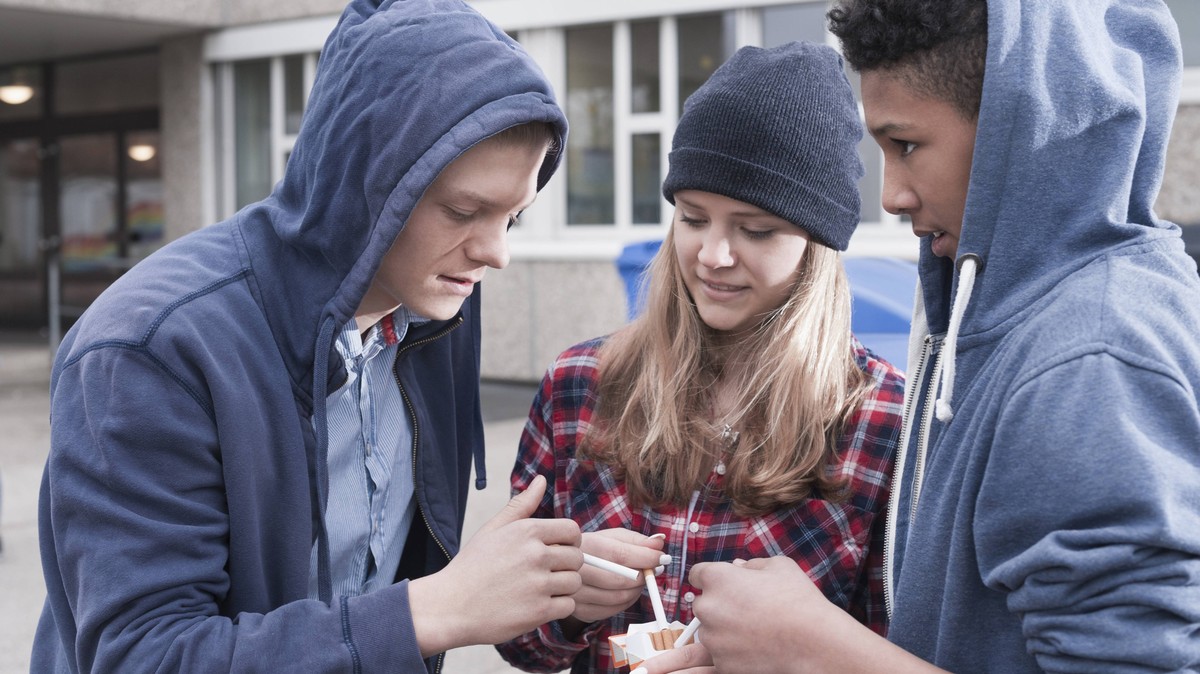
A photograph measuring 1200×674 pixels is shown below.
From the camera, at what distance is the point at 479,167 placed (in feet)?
5.80

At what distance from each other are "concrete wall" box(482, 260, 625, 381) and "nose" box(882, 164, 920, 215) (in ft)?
26.2

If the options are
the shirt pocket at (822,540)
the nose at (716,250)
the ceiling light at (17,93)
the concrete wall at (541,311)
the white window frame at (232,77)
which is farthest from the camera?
the ceiling light at (17,93)

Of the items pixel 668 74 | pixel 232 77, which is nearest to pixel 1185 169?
pixel 668 74

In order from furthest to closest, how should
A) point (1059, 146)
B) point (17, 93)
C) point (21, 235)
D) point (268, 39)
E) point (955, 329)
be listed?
point (21, 235)
point (17, 93)
point (268, 39)
point (955, 329)
point (1059, 146)

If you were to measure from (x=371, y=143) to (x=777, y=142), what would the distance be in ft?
2.42

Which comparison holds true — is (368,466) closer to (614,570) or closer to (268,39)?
(614,570)

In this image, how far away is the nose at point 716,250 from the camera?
6.66 feet

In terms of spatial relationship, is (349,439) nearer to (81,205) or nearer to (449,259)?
(449,259)

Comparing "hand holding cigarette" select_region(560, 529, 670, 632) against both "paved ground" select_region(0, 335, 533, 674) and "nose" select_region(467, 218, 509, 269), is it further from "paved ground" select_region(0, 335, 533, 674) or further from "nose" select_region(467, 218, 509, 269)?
"paved ground" select_region(0, 335, 533, 674)

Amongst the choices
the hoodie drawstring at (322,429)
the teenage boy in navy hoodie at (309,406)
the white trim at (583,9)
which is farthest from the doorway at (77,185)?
the hoodie drawstring at (322,429)

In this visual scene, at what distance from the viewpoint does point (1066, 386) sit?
1.20 meters

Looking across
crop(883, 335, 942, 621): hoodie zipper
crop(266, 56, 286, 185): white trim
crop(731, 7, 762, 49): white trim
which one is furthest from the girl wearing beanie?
crop(266, 56, 286, 185): white trim

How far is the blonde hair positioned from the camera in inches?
77.2

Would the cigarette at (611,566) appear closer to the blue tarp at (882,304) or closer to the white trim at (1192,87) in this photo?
the blue tarp at (882,304)
